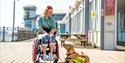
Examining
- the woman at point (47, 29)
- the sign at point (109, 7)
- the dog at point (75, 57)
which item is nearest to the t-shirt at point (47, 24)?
the woman at point (47, 29)

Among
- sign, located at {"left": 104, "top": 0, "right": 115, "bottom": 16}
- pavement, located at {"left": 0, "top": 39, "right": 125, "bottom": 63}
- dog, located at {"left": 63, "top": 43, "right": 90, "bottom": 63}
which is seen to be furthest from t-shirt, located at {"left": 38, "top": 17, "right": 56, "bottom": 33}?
sign, located at {"left": 104, "top": 0, "right": 115, "bottom": 16}

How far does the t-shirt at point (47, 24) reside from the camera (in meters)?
7.38

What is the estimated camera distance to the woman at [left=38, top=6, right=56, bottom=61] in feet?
23.9

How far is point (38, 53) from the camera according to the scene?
7434 millimetres

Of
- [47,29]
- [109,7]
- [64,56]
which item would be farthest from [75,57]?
[109,7]

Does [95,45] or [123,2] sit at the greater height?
[123,2]

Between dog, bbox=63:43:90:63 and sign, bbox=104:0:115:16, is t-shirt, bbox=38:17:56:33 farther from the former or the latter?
sign, bbox=104:0:115:16

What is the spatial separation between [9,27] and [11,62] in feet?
79.6

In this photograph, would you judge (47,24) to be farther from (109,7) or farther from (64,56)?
(109,7)

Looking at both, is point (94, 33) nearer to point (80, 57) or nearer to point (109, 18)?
point (109, 18)

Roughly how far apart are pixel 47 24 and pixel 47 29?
107 millimetres

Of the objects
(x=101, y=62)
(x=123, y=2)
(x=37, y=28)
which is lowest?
(x=101, y=62)

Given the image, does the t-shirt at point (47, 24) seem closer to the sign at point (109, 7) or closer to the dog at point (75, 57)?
the dog at point (75, 57)

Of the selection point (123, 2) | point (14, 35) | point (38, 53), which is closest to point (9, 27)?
point (14, 35)
